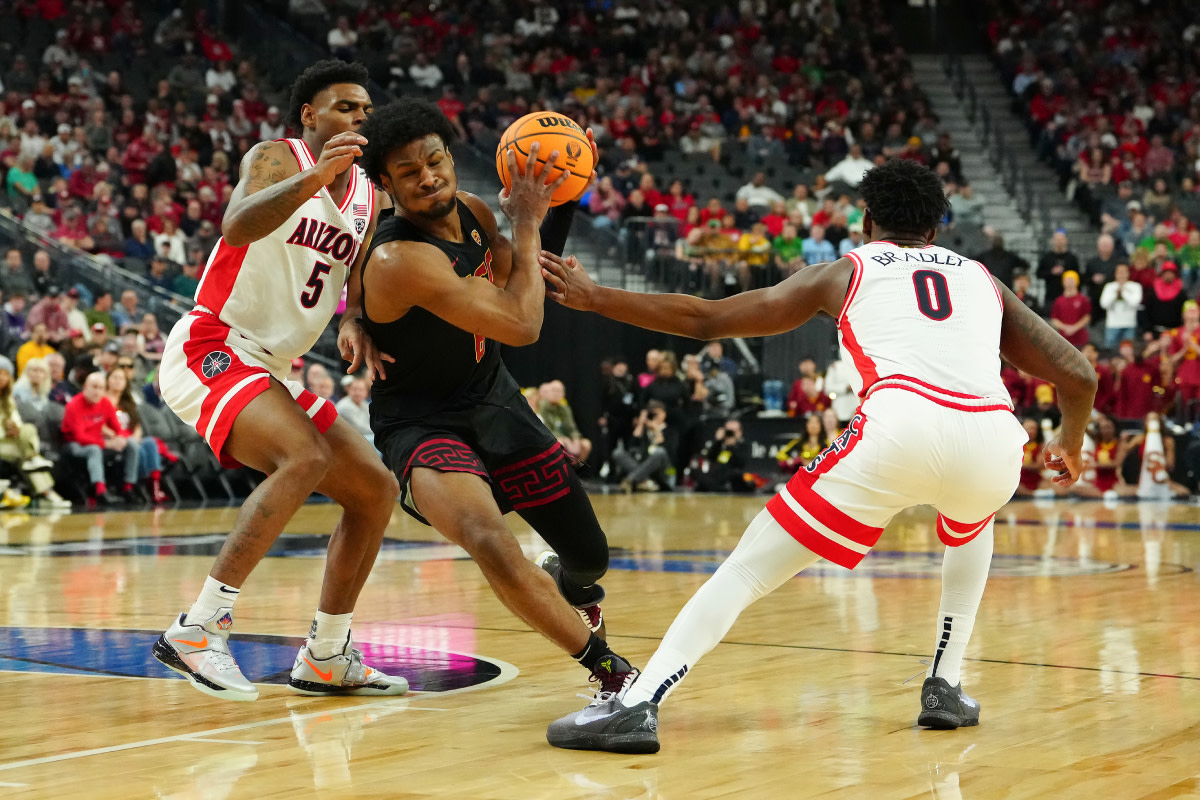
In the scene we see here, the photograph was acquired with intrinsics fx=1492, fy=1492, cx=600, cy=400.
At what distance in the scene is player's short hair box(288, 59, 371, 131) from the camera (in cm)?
557

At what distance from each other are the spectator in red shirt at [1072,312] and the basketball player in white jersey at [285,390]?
13.5m

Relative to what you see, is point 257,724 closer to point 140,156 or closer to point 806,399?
point 806,399

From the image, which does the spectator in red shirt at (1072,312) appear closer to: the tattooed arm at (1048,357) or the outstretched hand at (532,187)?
the tattooed arm at (1048,357)

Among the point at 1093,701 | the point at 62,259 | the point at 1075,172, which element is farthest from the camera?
the point at 1075,172

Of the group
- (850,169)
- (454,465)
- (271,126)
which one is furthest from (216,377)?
(850,169)

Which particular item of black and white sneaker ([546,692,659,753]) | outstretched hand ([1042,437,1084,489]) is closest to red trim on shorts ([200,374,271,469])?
black and white sneaker ([546,692,659,753])

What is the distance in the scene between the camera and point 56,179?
61.6ft

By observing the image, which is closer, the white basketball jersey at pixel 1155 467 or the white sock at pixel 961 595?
the white sock at pixel 961 595

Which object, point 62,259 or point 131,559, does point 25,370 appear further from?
point 131,559

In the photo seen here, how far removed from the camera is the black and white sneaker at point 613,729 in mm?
4242

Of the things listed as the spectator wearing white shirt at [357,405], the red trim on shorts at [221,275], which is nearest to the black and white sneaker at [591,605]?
the red trim on shorts at [221,275]

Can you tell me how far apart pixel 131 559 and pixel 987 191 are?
18.4 meters

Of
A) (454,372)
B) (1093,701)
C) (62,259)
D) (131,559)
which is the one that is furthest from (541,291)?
(62,259)

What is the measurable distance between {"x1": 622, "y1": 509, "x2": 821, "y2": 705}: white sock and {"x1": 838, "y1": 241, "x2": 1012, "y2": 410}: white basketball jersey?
0.57 metres
